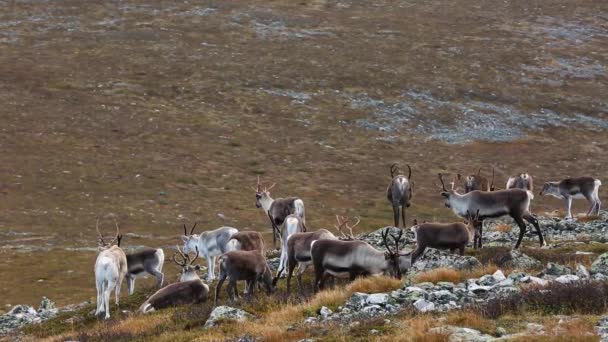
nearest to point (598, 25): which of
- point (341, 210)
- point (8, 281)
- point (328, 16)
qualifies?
point (328, 16)

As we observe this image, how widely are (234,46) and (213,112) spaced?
65.7ft

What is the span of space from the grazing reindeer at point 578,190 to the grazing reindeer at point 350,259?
19740 millimetres

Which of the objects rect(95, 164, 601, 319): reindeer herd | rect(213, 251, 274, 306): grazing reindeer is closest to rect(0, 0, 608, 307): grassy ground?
rect(95, 164, 601, 319): reindeer herd

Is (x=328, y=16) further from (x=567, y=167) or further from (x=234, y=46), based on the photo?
(x=567, y=167)

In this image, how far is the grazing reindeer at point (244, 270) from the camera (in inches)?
872

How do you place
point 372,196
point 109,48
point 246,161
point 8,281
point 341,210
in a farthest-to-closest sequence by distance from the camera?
point 109,48 → point 246,161 → point 372,196 → point 341,210 → point 8,281

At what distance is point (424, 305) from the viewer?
16406mm

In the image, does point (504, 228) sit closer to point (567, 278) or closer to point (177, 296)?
point (177, 296)

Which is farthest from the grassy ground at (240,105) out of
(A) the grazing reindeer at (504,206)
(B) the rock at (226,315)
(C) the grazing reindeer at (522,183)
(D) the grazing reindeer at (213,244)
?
(B) the rock at (226,315)

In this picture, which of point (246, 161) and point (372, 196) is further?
point (246, 161)

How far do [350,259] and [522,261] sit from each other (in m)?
4.58

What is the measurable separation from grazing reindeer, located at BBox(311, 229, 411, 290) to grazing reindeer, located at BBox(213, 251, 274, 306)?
1.74m

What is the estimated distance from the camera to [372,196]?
57750mm

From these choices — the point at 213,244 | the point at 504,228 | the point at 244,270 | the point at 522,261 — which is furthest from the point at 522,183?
the point at 244,270
